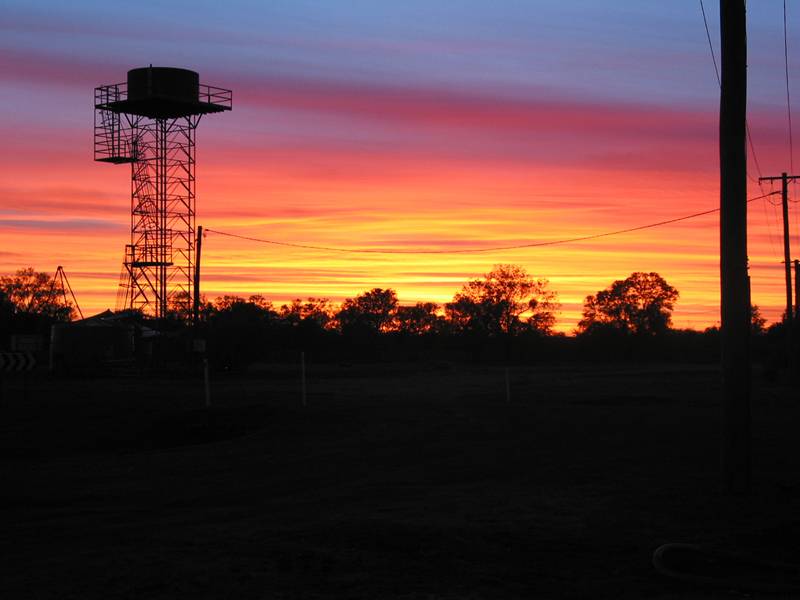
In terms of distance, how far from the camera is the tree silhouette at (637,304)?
138875mm

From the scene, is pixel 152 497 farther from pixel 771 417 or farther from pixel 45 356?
pixel 45 356

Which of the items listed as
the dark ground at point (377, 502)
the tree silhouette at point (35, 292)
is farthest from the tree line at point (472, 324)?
the dark ground at point (377, 502)

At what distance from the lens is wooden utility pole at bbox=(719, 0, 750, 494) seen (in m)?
13.4

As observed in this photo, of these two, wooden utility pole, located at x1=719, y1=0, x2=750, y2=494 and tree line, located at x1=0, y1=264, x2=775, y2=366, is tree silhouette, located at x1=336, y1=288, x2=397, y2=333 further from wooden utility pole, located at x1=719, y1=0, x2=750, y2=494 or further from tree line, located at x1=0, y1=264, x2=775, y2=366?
wooden utility pole, located at x1=719, y1=0, x2=750, y2=494

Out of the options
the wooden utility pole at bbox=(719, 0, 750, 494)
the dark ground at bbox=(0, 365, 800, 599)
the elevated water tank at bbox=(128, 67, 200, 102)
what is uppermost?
the elevated water tank at bbox=(128, 67, 200, 102)

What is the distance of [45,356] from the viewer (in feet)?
253

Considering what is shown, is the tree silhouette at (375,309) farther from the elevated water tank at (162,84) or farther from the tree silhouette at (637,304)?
the elevated water tank at (162,84)

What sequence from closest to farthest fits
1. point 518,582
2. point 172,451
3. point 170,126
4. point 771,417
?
1. point 518,582
2. point 172,451
3. point 771,417
4. point 170,126

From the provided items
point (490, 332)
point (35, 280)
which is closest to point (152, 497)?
point (490, 332)

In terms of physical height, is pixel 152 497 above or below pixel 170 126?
below

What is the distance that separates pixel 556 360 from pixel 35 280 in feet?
224

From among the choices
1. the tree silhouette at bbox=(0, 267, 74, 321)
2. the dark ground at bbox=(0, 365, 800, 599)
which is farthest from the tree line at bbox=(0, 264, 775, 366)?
the dark ground at bbox=(0, 365, 800, 599)

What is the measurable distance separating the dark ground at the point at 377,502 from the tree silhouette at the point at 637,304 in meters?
113

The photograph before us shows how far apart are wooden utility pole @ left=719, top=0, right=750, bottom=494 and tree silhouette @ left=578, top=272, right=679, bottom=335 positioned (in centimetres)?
12621
